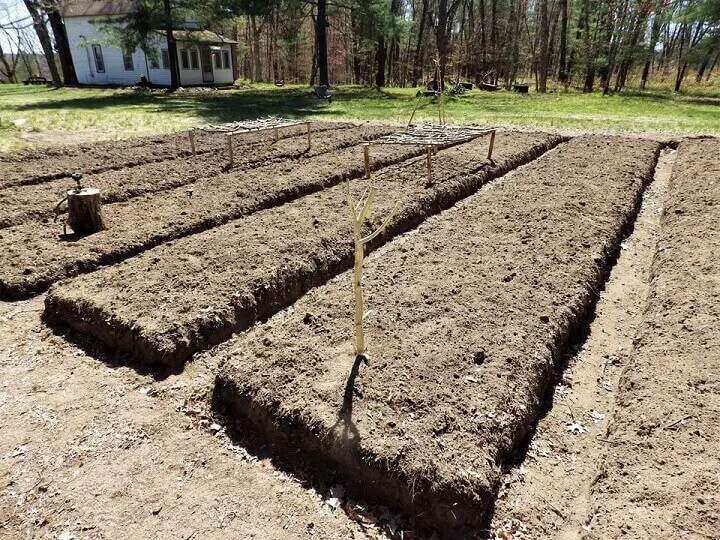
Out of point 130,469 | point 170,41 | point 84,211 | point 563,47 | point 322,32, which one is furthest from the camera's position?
point 563,47

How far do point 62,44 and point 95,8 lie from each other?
5008mm

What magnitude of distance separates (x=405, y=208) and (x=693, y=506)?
4694 millimetres

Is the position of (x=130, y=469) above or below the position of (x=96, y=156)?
below

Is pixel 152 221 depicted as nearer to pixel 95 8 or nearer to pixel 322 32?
pixel 322 32

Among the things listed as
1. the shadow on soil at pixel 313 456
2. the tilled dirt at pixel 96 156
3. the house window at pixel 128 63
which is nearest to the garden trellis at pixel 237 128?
the tilled dirt at pixel 96 156

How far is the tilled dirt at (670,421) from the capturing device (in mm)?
2312

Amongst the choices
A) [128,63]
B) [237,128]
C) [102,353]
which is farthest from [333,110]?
[128,63]

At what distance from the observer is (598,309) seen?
4.59 metres

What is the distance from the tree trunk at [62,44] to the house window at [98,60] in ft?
9.27

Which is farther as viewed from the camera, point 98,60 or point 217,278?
point 98,60

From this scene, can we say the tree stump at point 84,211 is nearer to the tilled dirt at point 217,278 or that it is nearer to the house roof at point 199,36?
the tilled dirt at point 217,278

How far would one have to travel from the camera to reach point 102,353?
3.88 meters

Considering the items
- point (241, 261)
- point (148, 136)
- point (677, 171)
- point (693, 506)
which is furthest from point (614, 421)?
point (148, 136)

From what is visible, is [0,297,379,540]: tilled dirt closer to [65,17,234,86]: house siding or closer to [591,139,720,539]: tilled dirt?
[591,139,720,539]: tilled dirt
